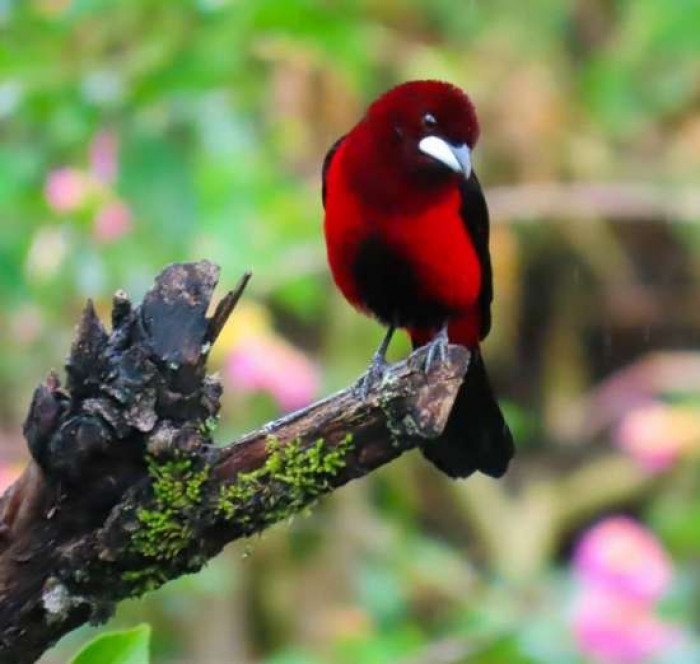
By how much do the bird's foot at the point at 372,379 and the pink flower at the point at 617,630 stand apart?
4.20 feet

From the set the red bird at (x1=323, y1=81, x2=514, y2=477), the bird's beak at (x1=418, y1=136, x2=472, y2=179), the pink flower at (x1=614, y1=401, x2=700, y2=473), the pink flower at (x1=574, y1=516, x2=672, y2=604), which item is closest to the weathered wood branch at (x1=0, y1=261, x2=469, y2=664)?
the red bird at (x1=323, y1=81, x2=514, y2=477)

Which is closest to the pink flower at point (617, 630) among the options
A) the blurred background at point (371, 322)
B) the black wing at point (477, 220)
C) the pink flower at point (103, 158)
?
the blurred background at point (371, 322)

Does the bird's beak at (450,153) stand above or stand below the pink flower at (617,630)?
above

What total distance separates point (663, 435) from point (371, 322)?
1.65 meters

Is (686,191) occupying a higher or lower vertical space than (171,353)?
lower

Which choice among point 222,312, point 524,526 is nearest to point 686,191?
point 524,526

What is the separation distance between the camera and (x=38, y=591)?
180 centimetres

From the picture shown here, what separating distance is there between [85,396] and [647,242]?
19.3 ft

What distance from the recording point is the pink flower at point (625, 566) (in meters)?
3.70

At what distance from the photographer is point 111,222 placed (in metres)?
3.67

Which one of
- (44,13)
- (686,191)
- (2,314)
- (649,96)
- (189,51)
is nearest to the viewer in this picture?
(189,51)

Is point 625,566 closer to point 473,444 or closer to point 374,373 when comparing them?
point 473,444

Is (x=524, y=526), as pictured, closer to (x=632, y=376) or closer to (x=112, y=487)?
(x=632, y=376)

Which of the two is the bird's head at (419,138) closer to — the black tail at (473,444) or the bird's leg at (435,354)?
the black tail at (473,444)
